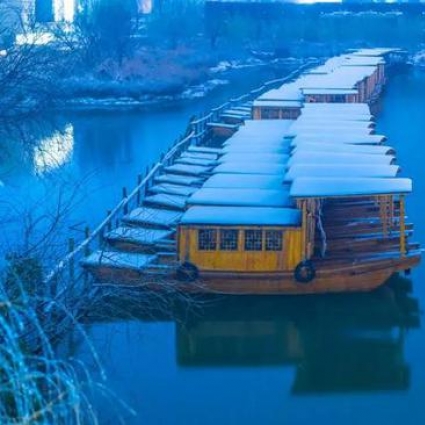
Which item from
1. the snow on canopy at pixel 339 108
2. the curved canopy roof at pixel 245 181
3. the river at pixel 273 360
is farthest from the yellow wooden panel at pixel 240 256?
the snow on canopy at pixel 339 108

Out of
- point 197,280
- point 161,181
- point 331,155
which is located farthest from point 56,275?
point 161,181

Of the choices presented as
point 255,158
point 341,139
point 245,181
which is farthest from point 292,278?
point 341,139

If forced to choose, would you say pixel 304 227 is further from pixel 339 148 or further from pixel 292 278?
pixel 339 148

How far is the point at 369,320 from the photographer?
18.5 feet

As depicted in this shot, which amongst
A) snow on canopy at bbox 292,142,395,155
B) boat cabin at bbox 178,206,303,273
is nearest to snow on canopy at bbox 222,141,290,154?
snow on canopy at bbox 292,142,395,155

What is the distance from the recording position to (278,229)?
5609 millimetres

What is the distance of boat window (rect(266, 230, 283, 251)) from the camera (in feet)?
18.5

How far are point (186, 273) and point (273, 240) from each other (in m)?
0.60

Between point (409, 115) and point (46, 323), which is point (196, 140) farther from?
point (46, 323)

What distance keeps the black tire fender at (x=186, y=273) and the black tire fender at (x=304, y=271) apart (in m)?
0.64

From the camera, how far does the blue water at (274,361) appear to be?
14.8 ft

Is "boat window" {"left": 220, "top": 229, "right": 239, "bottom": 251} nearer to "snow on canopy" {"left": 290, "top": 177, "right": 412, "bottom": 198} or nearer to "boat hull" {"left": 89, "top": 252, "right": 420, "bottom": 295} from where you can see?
"boat hull" {"left": 89, "top": 252, "right": 420, "bottom": 295}

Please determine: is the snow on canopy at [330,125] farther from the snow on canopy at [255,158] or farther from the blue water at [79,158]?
the blue water at [79,158]

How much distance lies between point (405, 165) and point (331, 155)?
3660 mm
